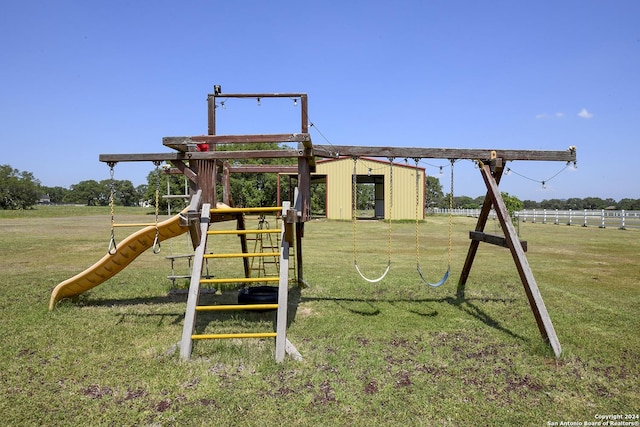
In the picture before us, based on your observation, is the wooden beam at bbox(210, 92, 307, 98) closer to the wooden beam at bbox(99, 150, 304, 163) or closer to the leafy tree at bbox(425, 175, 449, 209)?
the wooden beam at bbox(99, 150, 304, 163)

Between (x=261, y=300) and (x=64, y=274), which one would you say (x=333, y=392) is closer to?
(x=261, y=300)

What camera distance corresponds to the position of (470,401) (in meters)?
3.58

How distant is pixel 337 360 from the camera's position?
447 centimetres

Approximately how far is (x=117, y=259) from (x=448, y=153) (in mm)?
5723

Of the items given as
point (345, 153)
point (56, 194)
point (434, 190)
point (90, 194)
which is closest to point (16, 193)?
point (345, 153)

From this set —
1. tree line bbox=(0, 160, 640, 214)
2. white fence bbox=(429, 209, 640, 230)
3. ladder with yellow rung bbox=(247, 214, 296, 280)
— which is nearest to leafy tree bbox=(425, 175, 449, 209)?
tree line bbox=(0, 160, 640, 214)

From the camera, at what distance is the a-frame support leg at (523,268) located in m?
4.81

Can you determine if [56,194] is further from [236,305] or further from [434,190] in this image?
[236,305]

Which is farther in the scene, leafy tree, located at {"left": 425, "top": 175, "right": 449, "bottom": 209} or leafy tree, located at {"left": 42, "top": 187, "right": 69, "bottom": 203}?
leafy tree, located at {"left": 42, "top": 187, "right": 69, "bottom": 203}

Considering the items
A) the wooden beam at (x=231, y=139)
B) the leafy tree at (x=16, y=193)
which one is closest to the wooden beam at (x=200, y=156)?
the wooden beam at (x=231, y=139)

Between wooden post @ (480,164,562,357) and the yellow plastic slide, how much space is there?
4.85 metres

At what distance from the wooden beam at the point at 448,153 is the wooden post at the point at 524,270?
25 centimetres

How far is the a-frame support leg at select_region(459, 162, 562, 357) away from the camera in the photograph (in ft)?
15.8

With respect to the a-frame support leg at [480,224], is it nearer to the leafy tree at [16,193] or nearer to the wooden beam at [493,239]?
the wooden beam at [493,239]
